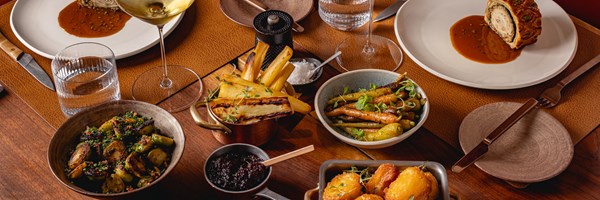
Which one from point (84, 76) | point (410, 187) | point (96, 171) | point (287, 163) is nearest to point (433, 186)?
point (410, 187)

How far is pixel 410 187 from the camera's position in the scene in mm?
1339

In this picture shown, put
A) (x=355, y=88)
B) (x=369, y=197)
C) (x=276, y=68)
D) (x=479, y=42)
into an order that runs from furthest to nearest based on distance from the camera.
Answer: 1. (x=479, y=42)
2. (x=355, y=88)
3. (x=276, y=68)
4. (x=369, y=197)

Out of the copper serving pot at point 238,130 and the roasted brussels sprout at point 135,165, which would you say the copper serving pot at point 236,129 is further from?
the roasted brussels sprout at point 135,165

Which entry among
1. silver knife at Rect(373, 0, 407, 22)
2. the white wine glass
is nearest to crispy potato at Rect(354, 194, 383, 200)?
the white wine glass

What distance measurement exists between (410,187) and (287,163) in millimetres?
391

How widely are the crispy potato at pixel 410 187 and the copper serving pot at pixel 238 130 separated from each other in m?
0.37

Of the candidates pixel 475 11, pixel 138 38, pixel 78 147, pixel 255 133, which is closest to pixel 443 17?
pixel 475 11

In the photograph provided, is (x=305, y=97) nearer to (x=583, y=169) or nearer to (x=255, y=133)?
(x=255, y=133)

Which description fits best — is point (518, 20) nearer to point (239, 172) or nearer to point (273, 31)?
point (273, 31)

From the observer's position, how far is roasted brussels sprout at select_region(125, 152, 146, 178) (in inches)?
56.4

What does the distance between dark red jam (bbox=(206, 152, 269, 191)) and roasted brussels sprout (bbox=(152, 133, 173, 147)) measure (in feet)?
0.34

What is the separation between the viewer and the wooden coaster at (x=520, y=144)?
1.57m

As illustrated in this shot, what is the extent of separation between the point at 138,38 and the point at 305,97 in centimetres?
55

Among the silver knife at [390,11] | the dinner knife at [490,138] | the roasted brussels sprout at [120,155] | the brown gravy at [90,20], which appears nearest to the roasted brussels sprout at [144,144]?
the roasted brussels sprout at [120,155]
